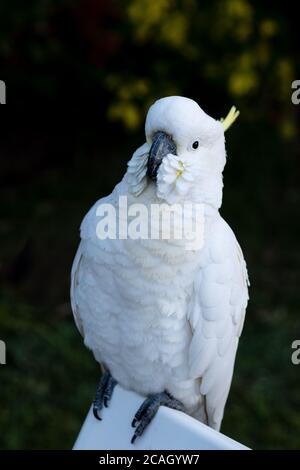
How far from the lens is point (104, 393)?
1791 mm

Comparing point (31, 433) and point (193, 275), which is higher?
point (193, 275)

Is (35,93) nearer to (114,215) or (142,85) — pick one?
(142,85)

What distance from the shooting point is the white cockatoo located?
4.95 ft

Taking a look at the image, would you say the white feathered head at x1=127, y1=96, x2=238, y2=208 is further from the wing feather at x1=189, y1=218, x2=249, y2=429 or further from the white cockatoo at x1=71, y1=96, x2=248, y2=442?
the wing feather at x1=189, y1=218, x2=249, y2=429

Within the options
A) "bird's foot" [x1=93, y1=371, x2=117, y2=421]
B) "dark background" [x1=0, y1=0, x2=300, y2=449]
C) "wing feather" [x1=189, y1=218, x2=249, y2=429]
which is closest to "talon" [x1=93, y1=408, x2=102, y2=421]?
"bird's foot" [x1=93, y1=371, x2=117, y2=421]

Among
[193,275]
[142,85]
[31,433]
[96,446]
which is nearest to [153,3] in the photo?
[142,85]

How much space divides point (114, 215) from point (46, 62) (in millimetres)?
2583

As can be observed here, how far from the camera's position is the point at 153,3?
145 inches

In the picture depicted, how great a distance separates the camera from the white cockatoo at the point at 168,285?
4.95 feet

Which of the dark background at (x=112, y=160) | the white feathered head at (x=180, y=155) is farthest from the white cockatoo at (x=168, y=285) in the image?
the dark background at (x=112, y=160)

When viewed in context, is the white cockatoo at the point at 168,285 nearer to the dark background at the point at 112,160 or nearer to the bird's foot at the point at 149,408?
the bird's foot at the point at 149,408

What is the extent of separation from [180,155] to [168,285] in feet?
0.98

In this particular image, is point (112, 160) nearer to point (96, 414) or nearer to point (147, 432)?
point (96, 414)

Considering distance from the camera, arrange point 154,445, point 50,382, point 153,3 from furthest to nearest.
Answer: point 153,3 < point 50,382 < point 154,445
